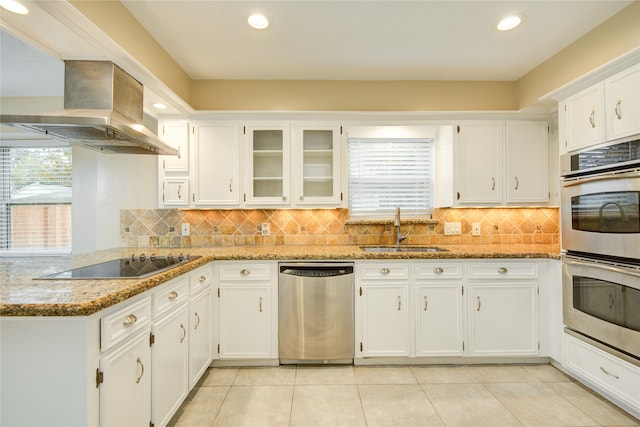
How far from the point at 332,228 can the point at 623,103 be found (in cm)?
232

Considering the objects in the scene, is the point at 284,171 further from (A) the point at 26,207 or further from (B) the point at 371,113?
(A) the point at 26,207

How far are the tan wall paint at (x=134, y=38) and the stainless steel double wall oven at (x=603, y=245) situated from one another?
125 inches

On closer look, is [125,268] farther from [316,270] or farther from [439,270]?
[439,270]

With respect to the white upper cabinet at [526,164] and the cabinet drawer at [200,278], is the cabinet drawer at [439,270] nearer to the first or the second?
the white upper cabinet at [526,164]

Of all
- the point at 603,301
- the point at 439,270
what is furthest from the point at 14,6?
the point at 603,301

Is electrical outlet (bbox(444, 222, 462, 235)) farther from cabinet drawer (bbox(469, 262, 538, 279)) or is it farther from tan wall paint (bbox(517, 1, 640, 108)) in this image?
tan wall paint (bbox(517, 1, 640, 108))

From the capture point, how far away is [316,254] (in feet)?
8.12

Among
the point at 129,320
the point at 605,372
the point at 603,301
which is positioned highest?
the point at 129,320

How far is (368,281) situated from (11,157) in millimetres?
3948

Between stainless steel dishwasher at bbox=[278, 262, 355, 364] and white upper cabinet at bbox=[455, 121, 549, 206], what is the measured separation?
1435 mm

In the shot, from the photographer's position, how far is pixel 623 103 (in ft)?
6.10

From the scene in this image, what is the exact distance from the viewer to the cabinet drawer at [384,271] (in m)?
2.49

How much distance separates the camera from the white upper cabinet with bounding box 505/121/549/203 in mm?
2816

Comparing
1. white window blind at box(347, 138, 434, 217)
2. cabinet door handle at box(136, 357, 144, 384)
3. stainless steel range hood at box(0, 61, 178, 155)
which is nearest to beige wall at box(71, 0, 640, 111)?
white window blind at box(347, 138, 434, 217)
